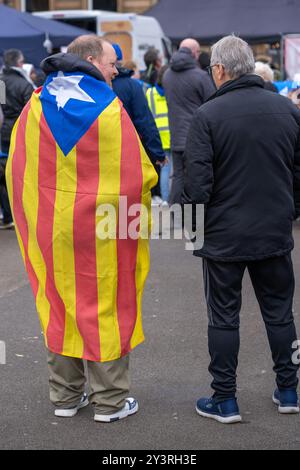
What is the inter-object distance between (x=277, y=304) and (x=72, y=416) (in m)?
1.18

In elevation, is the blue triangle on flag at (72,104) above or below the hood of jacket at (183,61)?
above

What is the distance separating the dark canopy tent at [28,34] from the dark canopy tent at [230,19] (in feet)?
7.72

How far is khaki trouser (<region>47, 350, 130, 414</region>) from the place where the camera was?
455cm

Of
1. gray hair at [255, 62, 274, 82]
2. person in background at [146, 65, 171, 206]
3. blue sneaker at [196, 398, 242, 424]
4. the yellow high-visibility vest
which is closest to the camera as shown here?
blue sneaker at [196, 398, 242, 424]

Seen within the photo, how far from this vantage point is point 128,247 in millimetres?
4473

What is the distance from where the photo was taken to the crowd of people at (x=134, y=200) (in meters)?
4.33

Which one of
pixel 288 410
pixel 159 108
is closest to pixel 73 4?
pixel 159 108

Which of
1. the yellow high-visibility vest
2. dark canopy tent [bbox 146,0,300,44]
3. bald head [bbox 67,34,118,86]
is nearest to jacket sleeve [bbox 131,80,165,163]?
bald head [bbox 67,34,118,86]

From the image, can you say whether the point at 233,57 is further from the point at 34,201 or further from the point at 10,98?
the point at 10,98

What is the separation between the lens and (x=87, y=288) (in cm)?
445

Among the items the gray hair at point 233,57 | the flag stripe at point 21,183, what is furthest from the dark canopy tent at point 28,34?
the gray hair at point 233,57

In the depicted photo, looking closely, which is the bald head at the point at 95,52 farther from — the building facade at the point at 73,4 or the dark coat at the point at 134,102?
the building facade at the point at 73,4

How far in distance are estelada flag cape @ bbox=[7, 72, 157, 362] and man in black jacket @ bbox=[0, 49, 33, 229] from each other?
6.08 m

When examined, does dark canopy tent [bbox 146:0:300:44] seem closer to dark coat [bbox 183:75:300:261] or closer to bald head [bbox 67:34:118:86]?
bald head [bbox 67:34:118:86]
